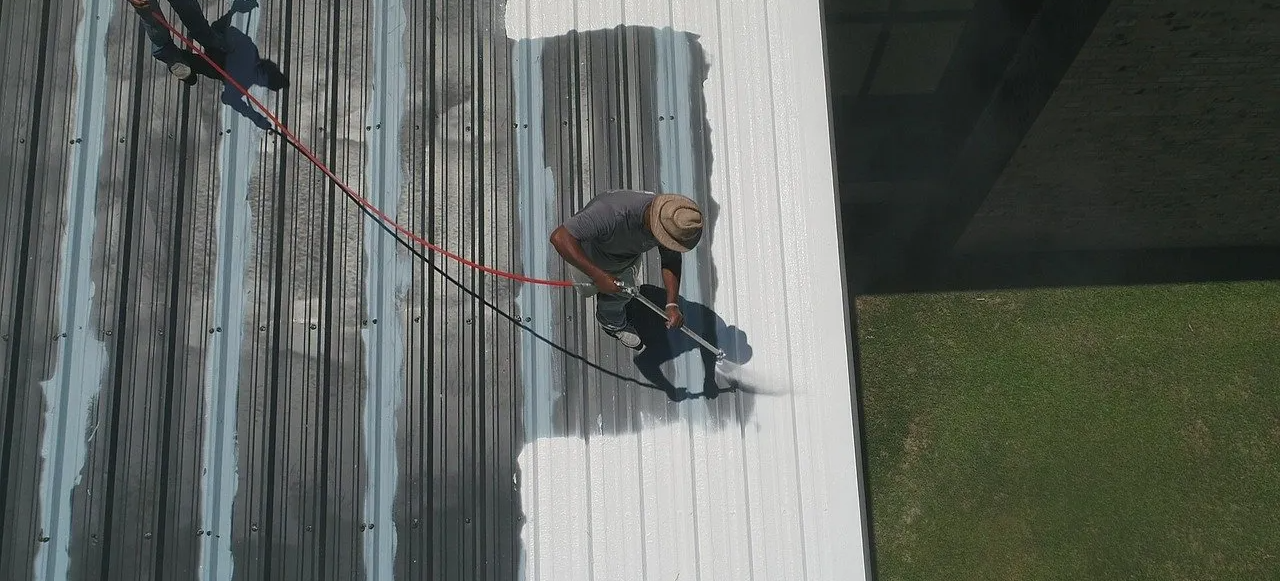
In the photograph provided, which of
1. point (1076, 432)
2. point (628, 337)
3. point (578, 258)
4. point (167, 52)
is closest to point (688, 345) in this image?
point (628, 337)

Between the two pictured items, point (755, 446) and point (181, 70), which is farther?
point (181, 70)

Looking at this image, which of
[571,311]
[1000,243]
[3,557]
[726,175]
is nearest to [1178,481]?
[1000,243]

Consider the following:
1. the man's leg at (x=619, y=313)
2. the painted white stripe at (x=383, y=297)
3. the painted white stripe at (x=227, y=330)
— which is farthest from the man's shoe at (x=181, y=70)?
the man's leg at (x=619, y=313)

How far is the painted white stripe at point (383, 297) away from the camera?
506 centimetres

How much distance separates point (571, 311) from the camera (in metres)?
5.32

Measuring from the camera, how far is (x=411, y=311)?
532 cm

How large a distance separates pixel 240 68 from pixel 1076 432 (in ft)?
27.7

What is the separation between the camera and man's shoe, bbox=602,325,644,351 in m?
5.17

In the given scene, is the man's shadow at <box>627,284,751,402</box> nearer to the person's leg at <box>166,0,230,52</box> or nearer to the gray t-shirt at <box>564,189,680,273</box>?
the gray t-shirt at <box>564,189,680,273</box>

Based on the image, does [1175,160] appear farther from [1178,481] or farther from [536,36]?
[536,36]

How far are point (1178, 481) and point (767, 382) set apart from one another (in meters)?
5.99

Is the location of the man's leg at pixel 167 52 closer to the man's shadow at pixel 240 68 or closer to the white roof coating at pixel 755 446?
the man's shadow at pixel 240 68

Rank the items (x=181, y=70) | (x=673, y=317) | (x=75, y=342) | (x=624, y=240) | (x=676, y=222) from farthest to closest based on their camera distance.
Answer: (x=181, y=70)
(x=75, y=342)
(x=673, y=317)
(x=624, y=240)
(x=676, y=222)

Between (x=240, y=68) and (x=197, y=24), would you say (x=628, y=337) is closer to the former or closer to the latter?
(x=240, y=68)
